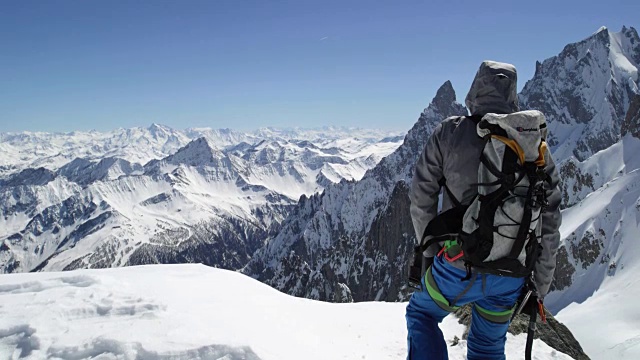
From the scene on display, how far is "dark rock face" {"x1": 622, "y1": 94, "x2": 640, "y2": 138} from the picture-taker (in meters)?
105

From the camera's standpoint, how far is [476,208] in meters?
4.62

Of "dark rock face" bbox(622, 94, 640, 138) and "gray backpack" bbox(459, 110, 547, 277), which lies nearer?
"gray backpack" bbox(459, 110, 547, 277)

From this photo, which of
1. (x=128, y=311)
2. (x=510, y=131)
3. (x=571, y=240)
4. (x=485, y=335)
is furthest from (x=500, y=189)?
(x=571, y=240)

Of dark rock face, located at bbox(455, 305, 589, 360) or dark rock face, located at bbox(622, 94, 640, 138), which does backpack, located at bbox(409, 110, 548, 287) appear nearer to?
dark rock face, located at bbox(455, 305, 589, 360)

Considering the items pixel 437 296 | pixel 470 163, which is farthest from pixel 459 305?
pixel 470 163

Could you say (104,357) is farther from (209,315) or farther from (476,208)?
(476,208)

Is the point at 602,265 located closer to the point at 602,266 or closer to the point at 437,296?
the point at 602,266

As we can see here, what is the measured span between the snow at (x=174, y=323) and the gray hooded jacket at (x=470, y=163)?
3.75m

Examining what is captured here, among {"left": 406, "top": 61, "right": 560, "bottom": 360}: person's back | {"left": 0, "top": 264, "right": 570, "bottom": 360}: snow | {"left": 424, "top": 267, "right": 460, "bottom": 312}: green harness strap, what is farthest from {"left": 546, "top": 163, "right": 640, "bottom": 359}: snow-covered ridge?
{"left": 424, "top": 267, "right": 460, "bottom": 312}: green harness strap

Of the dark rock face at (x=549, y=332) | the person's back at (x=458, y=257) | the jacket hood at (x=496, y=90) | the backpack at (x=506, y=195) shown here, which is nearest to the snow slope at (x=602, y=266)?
the dark rock face at (x=549, y=332)

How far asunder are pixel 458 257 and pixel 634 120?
130429 mm

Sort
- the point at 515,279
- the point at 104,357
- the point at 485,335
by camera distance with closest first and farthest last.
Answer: the point at 515,279
the point at 485,335
the point at 104,357

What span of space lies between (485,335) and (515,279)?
885 mm

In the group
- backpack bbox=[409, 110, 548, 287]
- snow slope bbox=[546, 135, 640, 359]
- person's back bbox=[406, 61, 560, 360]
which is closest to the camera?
backpack bbox=[409, 110, 548, 287]
